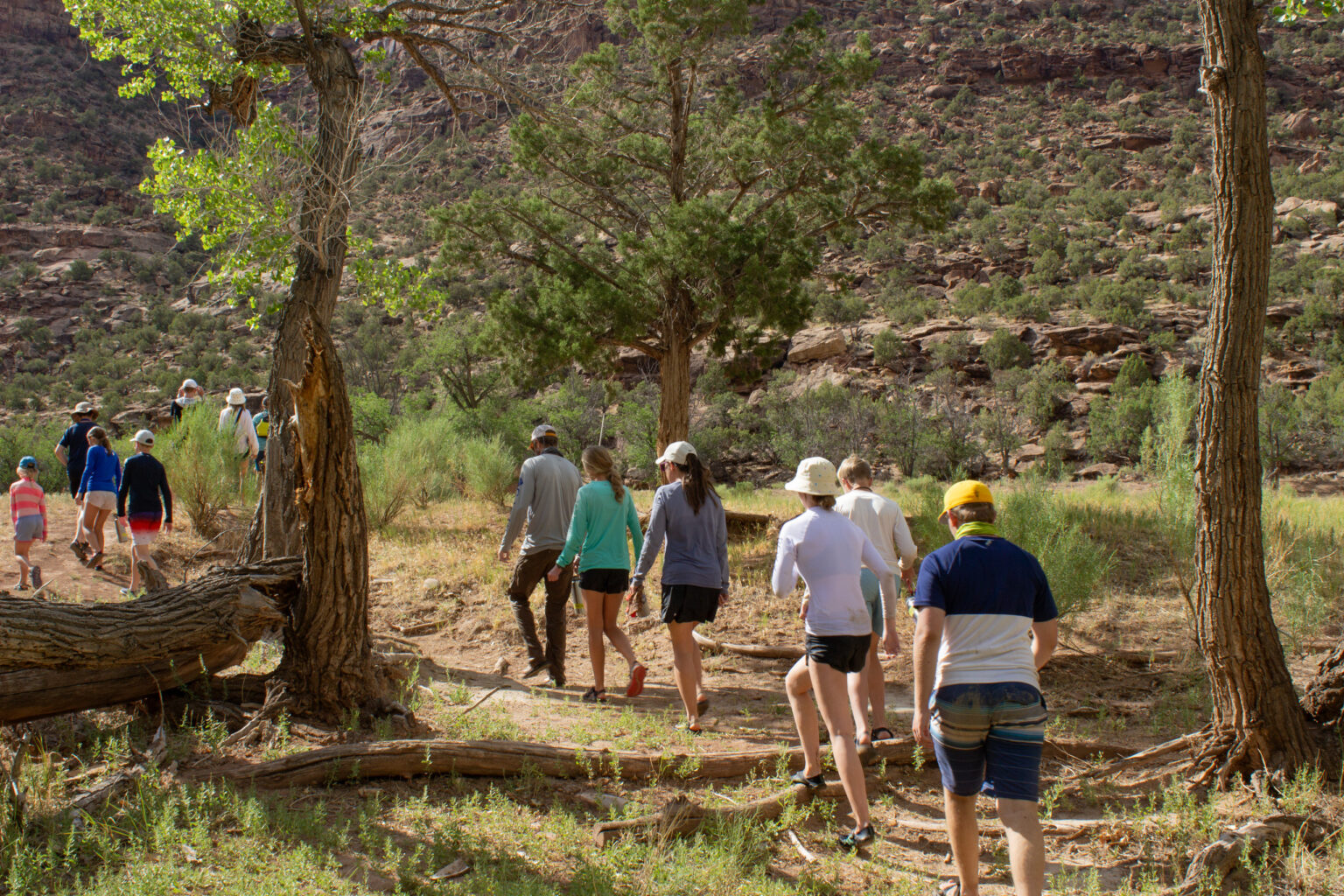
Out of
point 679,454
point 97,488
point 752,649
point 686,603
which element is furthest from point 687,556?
point 97,488

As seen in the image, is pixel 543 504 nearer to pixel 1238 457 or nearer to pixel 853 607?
pixel 853 607

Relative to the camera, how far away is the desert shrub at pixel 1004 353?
3606cm

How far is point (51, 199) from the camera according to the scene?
4828 centimetres

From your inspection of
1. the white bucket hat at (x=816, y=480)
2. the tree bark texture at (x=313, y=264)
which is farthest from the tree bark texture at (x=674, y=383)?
Answer: the white bucket hat at (x=816, y=480)

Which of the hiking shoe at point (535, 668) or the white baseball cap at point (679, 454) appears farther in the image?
the hiking shoe at point (535, 668)

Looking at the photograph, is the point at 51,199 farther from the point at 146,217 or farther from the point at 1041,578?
the point at 1041,578

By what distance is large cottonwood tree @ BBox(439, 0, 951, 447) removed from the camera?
11.8 metres

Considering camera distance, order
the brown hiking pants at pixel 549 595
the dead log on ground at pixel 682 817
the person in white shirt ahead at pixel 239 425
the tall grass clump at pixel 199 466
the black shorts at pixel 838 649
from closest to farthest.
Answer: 1. the dead log on ground at pixel 682 817
2. the black shorts at pixel 838 649
3. the brown hiking pants at pixel 549 595
4. the tall grass clump at pixel 199 466
5. the person in white shirt ahead at pixel 239 425

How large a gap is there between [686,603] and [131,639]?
9.86 feet

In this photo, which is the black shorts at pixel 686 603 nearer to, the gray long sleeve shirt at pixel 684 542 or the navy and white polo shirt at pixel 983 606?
the gray long sleeve shirt at pixel 684 542

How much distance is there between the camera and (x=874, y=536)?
5.29 metres

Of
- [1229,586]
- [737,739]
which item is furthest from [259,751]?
[1229,586]

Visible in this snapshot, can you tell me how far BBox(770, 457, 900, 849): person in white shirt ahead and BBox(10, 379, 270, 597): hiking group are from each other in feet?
16.1

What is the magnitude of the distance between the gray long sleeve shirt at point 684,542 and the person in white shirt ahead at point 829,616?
1061mm
